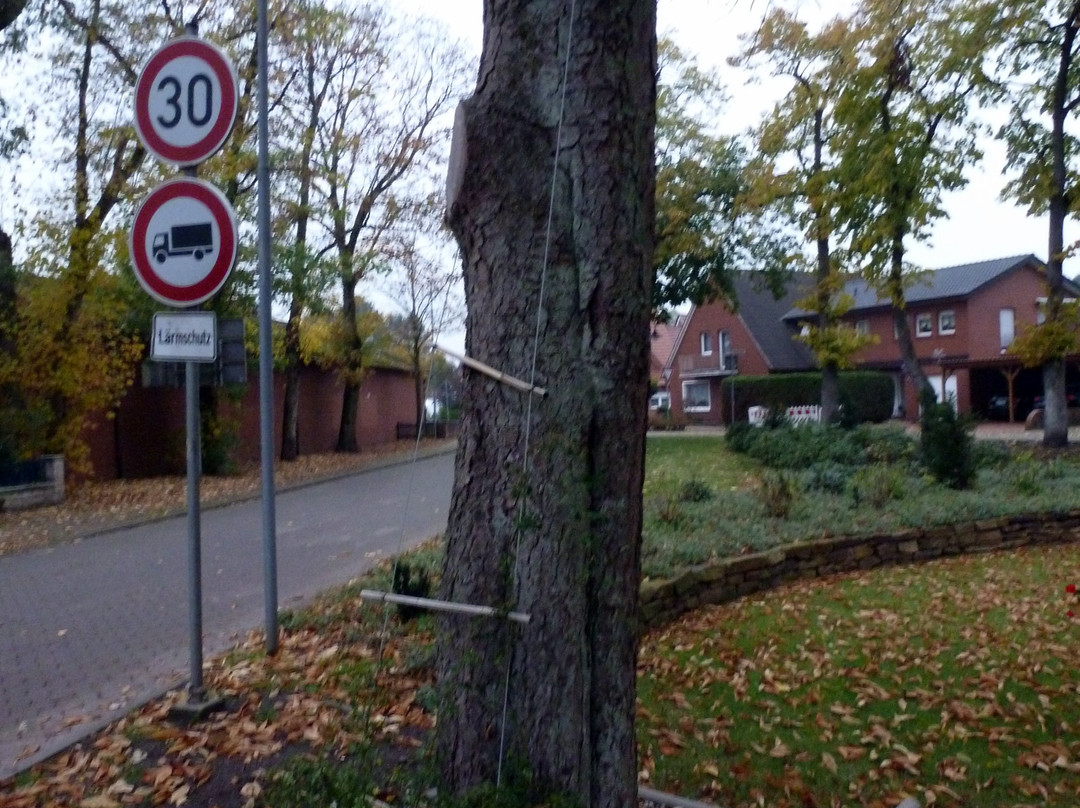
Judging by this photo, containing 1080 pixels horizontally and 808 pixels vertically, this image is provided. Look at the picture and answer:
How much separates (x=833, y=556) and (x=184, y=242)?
24.6 feet

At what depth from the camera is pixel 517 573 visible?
352 cm

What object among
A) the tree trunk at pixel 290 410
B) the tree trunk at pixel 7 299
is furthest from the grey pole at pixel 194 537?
the tree trunk at pixel 290 410

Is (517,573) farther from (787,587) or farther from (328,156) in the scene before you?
(328,156)

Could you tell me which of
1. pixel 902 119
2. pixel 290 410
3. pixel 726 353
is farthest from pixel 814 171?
pixel 726 353

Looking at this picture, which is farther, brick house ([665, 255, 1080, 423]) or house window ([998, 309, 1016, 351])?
house window ([998, 309, 1016, 351])

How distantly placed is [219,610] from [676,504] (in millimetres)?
4823

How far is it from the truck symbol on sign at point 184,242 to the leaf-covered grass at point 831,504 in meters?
4.59

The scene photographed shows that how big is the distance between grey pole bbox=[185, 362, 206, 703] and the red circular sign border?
405mm

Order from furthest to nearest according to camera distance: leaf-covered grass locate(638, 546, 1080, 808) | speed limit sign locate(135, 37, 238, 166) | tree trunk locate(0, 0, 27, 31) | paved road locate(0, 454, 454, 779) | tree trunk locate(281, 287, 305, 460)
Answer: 1. tree trunk locate(281, 287, 305, 460)
2. tree trunk locate(0, 0, 27, 31)
3. paved road locate(0, 454, 454, 779)
4. speed limit sign locate(135, 37, 238, 166)
5. leaf-covered grass locate(638, 546, 1080, 808)

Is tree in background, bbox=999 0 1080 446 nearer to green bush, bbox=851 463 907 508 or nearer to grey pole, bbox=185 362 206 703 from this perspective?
green bush, bbox=851 463 907 508

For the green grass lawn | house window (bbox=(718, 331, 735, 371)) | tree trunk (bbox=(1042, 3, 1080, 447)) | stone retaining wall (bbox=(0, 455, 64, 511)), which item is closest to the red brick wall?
stone retaining wall (bbox=(0, 455, 64, 511))

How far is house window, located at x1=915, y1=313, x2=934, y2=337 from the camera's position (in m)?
46.0

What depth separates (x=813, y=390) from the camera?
41.7 meters

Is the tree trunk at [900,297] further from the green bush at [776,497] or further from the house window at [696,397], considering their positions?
the house window at [696,397]
